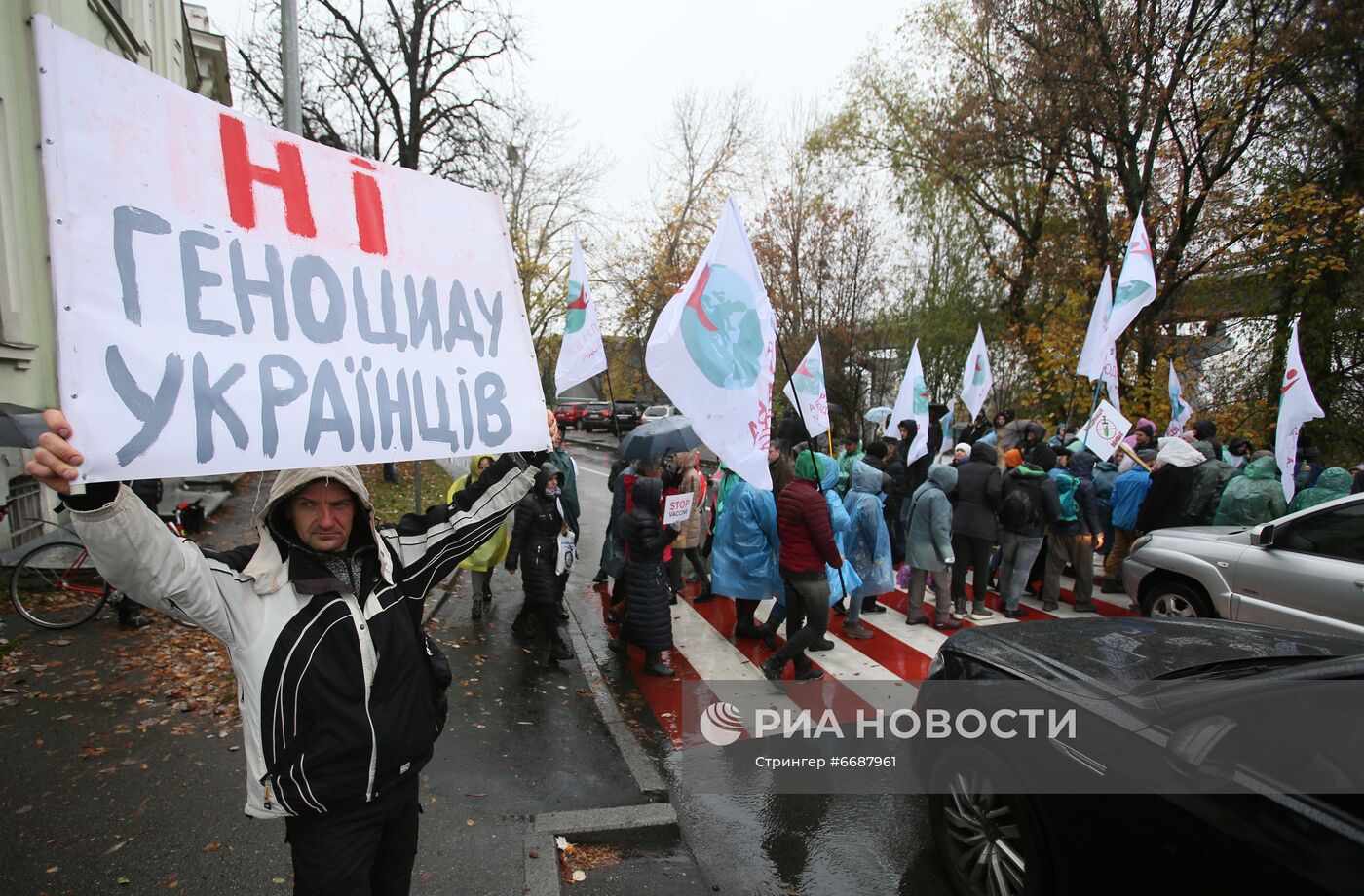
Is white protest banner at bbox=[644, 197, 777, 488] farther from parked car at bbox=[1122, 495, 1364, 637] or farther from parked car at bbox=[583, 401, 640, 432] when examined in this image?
parked car at bbox=[583, 401, 640, 432]

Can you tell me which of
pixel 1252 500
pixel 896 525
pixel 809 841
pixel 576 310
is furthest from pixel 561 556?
pixel 1252 500

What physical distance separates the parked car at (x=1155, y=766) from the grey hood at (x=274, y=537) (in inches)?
103

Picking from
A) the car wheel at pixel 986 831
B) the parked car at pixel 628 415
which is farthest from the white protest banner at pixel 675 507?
the parked car at pixel 628 415

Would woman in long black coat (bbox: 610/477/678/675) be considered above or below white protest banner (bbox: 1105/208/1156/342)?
below

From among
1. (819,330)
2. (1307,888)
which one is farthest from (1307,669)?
(819,330)

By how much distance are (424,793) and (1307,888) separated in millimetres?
3739

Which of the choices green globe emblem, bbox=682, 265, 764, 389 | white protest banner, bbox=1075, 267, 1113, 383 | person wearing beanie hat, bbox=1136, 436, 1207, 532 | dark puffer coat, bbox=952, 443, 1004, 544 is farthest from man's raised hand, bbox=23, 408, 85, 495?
white protest banner, bbox=1075, 267, 1113, 383

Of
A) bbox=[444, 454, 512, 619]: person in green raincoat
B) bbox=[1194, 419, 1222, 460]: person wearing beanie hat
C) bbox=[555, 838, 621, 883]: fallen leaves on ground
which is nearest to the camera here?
bbox=[555, 838, 621, 883]: fallen leaves on ground

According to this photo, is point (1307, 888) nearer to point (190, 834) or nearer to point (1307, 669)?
point (1307, 669)

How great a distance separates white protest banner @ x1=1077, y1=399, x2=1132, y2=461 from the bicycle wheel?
10364 mm

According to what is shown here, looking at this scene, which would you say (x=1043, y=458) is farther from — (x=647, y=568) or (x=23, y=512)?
(x=23, y=512)

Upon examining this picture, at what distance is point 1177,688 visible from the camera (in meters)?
2.78

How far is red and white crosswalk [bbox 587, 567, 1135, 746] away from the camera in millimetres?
5812

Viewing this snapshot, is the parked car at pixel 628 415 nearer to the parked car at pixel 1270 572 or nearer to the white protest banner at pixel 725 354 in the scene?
the parked car at pixel 1270 572
